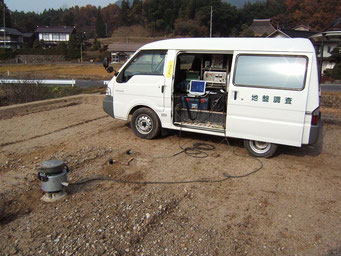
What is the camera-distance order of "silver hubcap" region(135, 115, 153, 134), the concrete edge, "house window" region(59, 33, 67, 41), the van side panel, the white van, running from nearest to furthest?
the van side panel, the white van, "silver hubcap" region(135, 115, 153, 134), the concrete edge, "house window" region(59, 33, 67, 41)

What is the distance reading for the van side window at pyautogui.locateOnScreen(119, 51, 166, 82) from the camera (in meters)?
6.64

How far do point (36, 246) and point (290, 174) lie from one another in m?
4.23

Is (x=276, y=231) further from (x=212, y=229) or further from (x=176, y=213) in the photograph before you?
(x=176, y=213)

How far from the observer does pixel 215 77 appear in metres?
7.00

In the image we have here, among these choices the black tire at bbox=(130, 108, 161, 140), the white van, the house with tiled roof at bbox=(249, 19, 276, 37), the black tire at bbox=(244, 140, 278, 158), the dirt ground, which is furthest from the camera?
the house with tiled roof at bbox=(249, 19, 276, 37)

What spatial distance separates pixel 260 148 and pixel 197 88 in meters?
1.89

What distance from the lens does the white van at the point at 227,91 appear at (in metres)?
5.36

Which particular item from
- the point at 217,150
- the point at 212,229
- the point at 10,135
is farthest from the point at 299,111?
the point at 10,135

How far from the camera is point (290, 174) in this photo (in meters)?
5.39

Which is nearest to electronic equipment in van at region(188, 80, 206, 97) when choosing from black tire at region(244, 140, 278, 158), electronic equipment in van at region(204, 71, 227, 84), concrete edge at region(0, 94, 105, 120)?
electronic equipment in van at region(204, 71, 227, 84)

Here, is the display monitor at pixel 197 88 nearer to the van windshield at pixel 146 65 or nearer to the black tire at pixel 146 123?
the van windshield at pixel 146 65

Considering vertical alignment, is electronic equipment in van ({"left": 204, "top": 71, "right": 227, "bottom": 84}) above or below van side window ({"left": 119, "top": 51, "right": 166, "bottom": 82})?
below

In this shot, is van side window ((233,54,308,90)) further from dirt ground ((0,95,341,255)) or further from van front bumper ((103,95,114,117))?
van front bumper ((103,95,114,117))

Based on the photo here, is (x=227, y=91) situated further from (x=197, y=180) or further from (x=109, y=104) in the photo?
(x=109, y=104)
